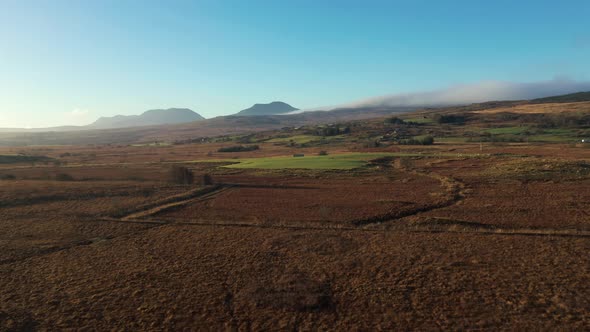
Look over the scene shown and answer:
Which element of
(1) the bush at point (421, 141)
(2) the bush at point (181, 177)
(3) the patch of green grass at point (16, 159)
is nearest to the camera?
(2) the bush at point (181, 177)

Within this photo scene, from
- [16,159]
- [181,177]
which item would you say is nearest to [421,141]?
[181,177]

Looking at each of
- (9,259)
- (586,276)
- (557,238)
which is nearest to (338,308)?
(586,276)

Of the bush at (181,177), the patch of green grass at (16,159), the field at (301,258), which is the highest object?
the patch of green grass at (16,159)

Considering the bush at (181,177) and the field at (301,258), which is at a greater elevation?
the bush at (181,177)

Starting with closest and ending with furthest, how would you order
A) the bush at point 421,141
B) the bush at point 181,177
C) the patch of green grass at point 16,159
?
1. the bush at point 181,177
2. the patch of green grass at point 16,159
3. the bush at point 421,141

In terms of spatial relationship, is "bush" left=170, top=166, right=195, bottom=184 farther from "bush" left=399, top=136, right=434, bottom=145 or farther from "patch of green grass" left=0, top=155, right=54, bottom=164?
"bush" left=399, top=136, right=434, bottom=145

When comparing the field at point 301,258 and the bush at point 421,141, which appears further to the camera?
the bush at point 421,141

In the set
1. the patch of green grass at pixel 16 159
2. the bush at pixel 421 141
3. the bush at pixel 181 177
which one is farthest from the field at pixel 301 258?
the bush at pixel 421 141

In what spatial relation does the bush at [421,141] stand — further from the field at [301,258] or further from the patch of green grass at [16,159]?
the patch of green grass at [16,159]

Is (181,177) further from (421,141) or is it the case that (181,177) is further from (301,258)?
(421,141)

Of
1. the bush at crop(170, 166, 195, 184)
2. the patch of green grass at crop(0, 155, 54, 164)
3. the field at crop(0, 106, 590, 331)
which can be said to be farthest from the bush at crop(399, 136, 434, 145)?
the patch of green grass at crop(0, 155, 54, 164)

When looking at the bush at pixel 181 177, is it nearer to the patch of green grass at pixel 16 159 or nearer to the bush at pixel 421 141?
the patch of green grass at pixel 16 159
